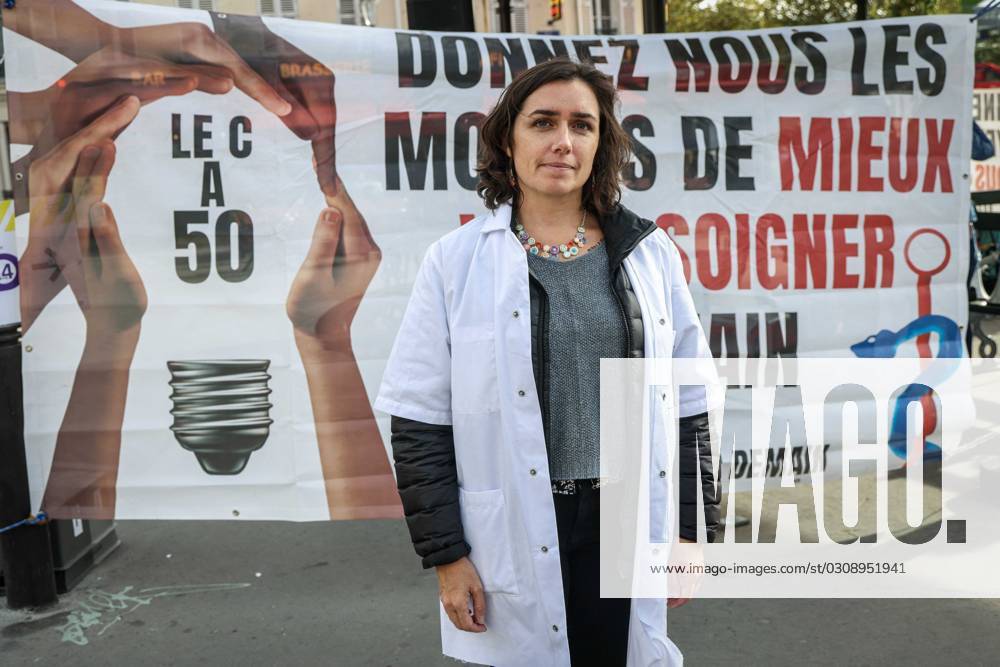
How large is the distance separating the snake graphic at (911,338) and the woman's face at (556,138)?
2.44 metres

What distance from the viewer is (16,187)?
3631 millimetres

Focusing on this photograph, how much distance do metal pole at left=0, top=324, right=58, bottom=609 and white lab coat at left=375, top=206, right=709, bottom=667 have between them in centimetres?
237

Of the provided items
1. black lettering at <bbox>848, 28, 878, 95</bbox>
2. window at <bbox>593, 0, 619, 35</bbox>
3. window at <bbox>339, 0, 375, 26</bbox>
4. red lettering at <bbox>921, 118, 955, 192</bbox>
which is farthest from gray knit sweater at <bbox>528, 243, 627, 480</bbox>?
window at <bbox>593, 0, 619, 35</bbox>

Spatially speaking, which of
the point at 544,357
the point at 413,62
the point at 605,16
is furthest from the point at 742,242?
the point at 605,16

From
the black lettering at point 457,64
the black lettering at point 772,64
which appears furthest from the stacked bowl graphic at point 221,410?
the black lettering at point 772,64

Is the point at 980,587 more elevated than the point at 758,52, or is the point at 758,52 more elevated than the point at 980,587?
the point at 758,52

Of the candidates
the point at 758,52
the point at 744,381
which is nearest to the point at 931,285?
the point at 744,381

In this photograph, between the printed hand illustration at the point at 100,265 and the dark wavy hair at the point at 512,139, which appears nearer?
the dark wavy hair at the point at 512,139

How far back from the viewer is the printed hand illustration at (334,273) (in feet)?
12.7

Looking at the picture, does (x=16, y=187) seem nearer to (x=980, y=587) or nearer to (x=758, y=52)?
(x=758, y=52)

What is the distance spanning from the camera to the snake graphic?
415cm

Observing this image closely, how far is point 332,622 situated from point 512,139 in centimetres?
239

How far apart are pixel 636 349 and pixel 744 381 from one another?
7.08 ft

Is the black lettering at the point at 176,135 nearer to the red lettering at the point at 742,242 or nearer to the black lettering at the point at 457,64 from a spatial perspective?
the black lettering at the point at 457,64
